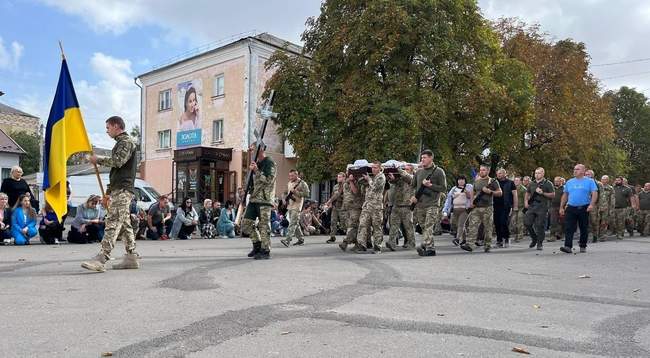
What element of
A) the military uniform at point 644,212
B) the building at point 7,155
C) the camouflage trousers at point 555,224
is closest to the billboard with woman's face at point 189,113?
the building at point 7,155

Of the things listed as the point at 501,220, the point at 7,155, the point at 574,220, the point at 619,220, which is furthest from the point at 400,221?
the point at 7,155

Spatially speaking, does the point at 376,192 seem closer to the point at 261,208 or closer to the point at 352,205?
the point at 352,205

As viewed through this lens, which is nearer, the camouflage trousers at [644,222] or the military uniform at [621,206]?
the military uniform at [621,206]

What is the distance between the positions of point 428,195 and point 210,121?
25517 mm

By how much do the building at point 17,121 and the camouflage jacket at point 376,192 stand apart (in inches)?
2663

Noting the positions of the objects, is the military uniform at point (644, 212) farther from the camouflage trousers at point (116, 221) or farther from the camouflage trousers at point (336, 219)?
Result: the camouflage trousers at point (116, 221)

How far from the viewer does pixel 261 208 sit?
9.93m

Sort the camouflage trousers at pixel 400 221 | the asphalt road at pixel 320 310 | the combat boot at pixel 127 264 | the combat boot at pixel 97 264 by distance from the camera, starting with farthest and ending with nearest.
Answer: the camouflage trousers at pixel 400 221 < the combat boot at pixel 127 264 < the combat boot at pixel 97 264 < the asphalt road at pixel 320 310

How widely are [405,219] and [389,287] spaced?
561cm

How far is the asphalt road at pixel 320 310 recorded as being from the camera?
4301mm

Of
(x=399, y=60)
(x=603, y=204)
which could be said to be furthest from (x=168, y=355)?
(x=399, y=60)

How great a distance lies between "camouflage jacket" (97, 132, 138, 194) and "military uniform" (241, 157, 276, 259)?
7.49ft

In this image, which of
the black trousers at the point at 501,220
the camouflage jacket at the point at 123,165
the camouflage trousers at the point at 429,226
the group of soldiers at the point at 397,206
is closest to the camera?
the camouflage jacket at the point at 123,165

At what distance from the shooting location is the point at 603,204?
1739 centimetres
